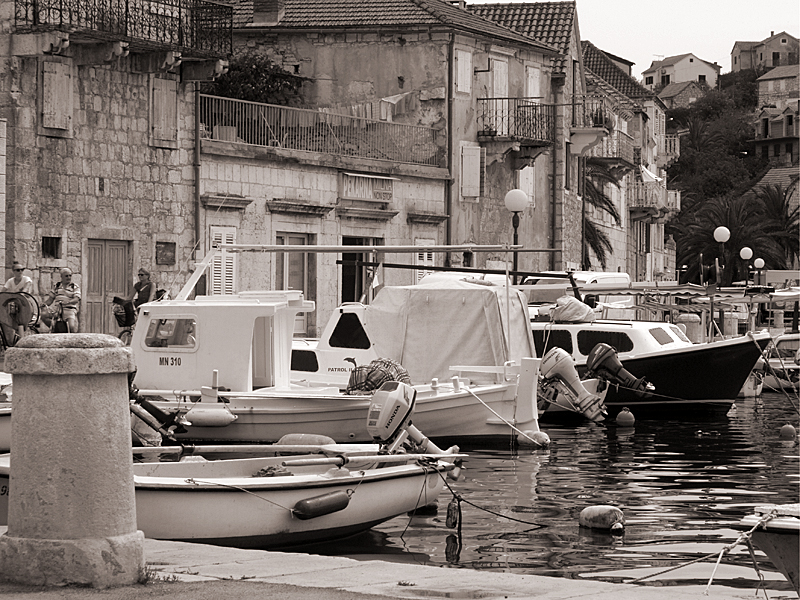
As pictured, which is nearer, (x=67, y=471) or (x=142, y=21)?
(x=67, y=471)

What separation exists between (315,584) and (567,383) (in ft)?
53.2

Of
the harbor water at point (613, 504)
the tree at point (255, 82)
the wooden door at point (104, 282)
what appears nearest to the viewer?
the harbor water at point (613, 504)

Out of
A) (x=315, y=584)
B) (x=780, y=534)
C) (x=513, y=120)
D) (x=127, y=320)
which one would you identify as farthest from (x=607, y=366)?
(x=315, y=584)

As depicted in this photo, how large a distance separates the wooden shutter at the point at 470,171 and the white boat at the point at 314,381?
15.7 meters

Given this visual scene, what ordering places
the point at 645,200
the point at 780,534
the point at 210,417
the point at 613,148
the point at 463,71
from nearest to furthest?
the point at 780,534, the point at 210,417, the point at 463,71, the point at 613,148, the point at 645,200

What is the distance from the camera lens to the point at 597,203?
49.2 metres

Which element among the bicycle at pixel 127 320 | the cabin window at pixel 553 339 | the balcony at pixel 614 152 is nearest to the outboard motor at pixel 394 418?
the bicycle at pixel 127 320

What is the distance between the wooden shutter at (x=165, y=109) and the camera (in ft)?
92.0

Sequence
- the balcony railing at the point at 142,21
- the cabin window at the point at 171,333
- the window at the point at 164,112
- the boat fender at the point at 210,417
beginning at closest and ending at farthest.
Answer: the boat fender at the point at 210,417, the cabin window at the point at 171,333, the balcony railing at the point at 142,21, the window at the point at 164,112

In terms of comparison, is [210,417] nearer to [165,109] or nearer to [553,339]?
[553,339]

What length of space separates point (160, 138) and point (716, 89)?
126 m

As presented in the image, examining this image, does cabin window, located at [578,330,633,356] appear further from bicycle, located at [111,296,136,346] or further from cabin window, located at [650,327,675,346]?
bicycle, located at [111,296,136,346]

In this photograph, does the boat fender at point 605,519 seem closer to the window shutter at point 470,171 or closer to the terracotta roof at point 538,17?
the window shutter at point 470,171

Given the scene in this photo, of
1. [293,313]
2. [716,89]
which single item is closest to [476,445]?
[293,313]
